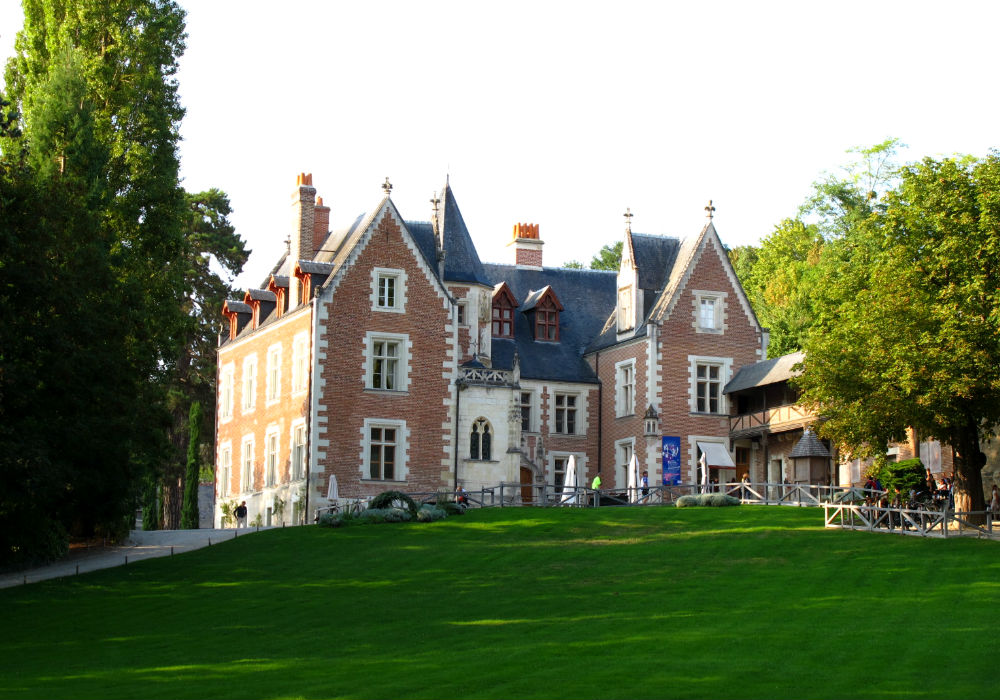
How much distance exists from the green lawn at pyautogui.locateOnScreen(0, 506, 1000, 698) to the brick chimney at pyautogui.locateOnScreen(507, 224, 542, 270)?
23.2 meters

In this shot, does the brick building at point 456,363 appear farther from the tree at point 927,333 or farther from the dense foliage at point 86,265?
the tree at point 927,333

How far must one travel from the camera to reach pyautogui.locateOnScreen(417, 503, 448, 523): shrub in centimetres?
3859

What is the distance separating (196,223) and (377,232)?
24.5 m

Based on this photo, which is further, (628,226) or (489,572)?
(628,226)

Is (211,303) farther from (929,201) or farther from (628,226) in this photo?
(929,201)

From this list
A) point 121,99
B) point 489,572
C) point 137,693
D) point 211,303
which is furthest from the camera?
point 211,303

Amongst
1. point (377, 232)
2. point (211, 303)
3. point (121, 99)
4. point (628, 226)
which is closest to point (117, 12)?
point (121, 99)

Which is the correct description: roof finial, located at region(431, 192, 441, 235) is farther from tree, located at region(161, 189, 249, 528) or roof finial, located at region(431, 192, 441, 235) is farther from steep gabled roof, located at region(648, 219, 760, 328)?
tree, located at region(161, 189, 249, 528)

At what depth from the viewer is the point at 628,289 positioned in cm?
5322

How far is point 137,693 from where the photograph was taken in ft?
59.4

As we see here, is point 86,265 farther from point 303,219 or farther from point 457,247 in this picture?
point 457,247

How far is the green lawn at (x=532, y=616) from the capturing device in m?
18.2

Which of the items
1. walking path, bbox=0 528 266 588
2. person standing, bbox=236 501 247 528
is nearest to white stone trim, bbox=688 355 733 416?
person standing, bbox=236 501 247 528

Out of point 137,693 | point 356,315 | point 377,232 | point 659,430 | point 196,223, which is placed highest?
point 196,223
